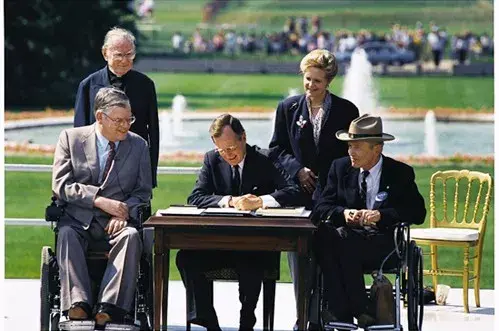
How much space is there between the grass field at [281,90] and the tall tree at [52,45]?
2.20 m

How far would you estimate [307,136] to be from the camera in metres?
7.88

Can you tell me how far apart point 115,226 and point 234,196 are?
1.98ft

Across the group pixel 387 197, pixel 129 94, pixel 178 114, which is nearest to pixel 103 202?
pixel 129 94

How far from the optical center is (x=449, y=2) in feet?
176

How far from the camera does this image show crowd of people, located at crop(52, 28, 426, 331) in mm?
7262

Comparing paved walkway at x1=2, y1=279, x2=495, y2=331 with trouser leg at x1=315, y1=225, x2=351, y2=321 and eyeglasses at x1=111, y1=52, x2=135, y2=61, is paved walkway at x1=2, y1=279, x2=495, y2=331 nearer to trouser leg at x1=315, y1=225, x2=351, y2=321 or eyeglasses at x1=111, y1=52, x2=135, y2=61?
trouser leg at x1=315, y1=225, x2=351, y2=321

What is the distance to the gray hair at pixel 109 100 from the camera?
740 centimetres

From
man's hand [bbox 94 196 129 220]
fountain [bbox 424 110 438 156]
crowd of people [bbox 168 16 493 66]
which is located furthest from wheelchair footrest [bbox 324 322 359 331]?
crowd of people [bbox 168 16 493 66]

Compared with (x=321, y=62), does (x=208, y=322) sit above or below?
below

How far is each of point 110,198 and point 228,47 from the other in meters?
43.4

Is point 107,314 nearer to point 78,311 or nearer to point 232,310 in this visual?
point 78,311

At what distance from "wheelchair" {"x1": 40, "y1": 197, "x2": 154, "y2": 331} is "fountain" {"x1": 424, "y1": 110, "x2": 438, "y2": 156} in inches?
736

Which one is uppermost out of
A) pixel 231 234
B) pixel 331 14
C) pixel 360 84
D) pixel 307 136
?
pixel 331 14

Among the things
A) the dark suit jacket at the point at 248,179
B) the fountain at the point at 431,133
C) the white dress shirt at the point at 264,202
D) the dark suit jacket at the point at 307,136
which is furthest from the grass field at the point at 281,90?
the white dress shirt at the point at 264,202
